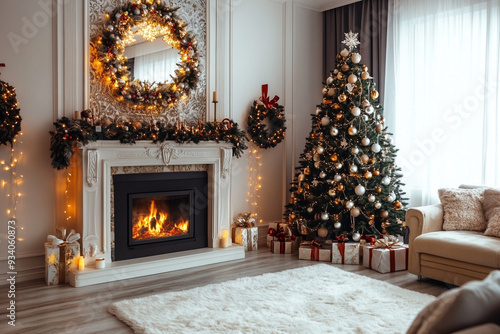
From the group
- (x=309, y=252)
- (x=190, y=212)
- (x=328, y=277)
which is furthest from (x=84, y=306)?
(x=309, y=252)

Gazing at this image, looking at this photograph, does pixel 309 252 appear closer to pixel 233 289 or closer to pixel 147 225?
pixel 233 289

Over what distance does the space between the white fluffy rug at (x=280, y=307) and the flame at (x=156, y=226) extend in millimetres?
1220

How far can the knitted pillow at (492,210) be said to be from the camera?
14.2ft

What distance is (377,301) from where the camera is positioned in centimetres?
393

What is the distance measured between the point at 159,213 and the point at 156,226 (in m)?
0.15

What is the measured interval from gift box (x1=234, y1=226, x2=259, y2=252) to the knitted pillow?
8.83ft

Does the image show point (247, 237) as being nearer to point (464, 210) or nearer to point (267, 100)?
point (267, 100)

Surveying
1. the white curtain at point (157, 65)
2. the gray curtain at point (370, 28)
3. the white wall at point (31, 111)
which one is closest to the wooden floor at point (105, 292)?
the white wall at point (31, 111)

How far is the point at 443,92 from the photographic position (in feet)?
18.0

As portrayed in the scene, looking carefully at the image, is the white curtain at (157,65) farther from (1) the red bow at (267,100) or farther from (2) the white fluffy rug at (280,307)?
(2) the white fluffy rug at (280,307)

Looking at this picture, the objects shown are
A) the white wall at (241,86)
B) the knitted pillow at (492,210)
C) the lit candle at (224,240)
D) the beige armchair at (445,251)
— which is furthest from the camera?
the lit candle at (224,240)

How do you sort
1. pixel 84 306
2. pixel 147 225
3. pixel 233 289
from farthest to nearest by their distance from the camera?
pixel 147 225, pixel 233 289, pixel 84 306

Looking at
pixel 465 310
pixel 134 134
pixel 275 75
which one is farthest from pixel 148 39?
pixel 465 310

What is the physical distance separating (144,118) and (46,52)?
121 cm
